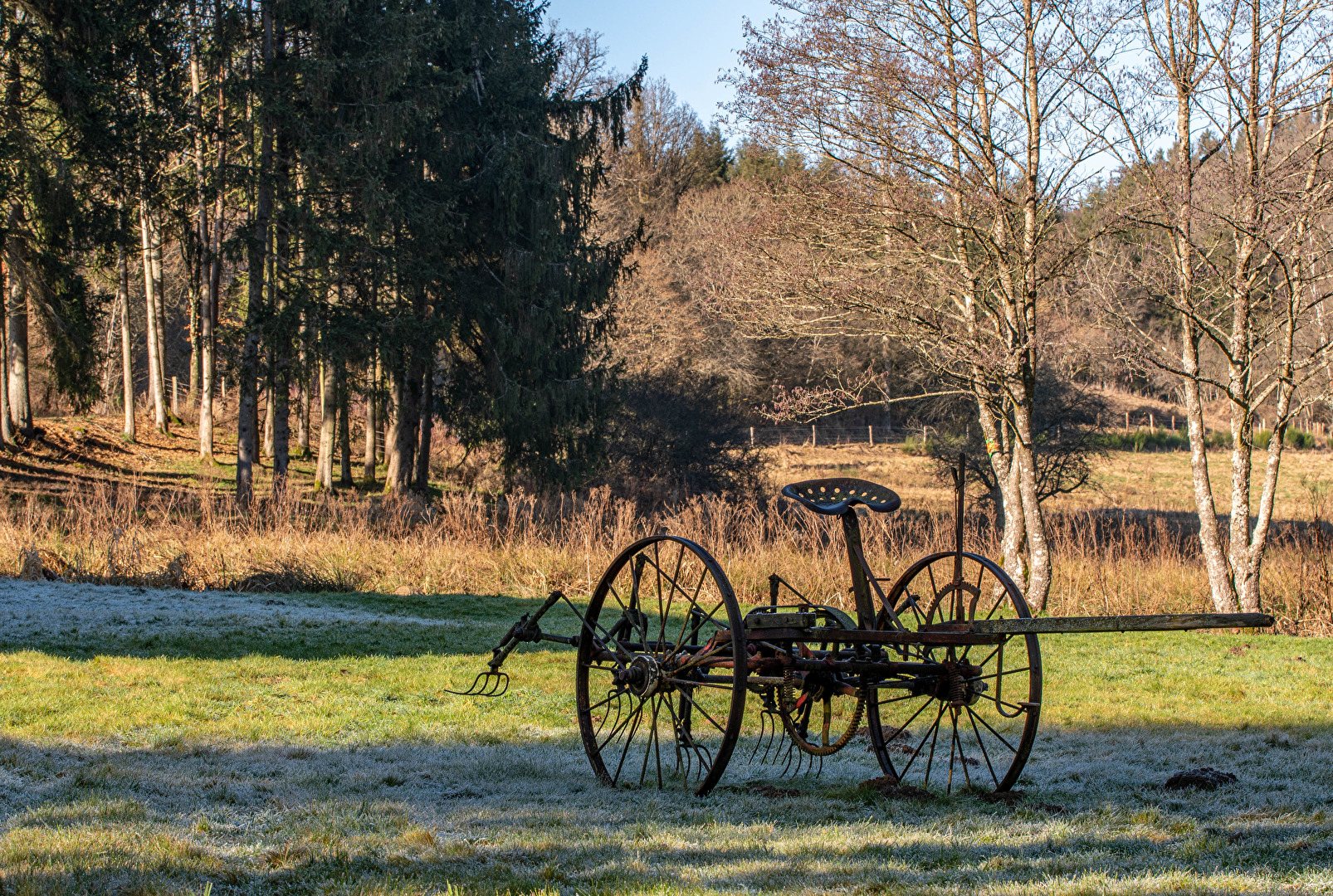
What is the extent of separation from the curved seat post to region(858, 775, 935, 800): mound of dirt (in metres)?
0.78

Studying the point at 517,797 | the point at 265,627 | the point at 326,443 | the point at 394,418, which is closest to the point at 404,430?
the point at 394,418

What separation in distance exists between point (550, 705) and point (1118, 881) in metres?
5.07

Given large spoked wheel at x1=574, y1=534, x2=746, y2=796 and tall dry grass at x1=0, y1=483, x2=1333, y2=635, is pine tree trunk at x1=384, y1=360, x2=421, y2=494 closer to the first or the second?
tall dry grass at x1=0, y1=483, x2=1333, y2=635

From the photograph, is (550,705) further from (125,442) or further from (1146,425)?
(1146,425)

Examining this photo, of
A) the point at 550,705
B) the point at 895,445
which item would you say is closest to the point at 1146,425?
the point at 895,445

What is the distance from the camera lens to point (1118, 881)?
351 centimetres

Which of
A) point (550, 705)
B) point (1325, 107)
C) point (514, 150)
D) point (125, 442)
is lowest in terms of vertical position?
point (550, 705)

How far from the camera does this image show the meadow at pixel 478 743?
3770 millimetres

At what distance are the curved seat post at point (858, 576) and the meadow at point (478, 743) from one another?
0.86m

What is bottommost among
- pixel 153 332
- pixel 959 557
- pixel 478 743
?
pixel 478 743

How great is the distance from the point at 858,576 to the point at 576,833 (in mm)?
1866

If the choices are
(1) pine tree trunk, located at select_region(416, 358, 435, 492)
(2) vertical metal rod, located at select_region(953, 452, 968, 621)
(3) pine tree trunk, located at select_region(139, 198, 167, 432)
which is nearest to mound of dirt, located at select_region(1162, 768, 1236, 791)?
(2) vertical metal rod, located at select_region(953, 452, 968, 621)

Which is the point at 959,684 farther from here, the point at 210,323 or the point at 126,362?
the point at 126,362

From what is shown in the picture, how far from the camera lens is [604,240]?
34156mm
